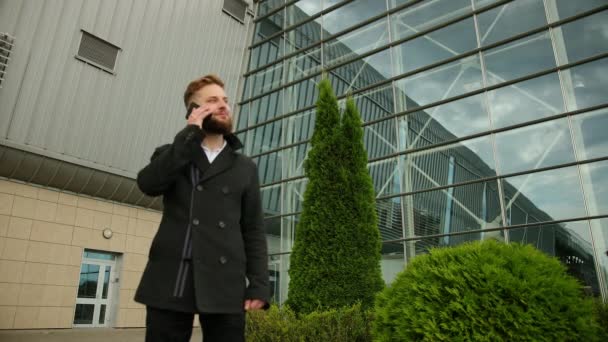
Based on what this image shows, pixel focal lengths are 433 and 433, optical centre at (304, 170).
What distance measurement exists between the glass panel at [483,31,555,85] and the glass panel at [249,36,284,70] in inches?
277

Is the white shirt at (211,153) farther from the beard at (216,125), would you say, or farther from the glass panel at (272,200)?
the glass panel at (272,200)

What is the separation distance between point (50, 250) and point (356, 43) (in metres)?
9.57

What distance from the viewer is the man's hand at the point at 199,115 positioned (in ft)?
5.01

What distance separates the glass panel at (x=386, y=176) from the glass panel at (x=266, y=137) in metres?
3.56

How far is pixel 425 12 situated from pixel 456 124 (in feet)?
10.9

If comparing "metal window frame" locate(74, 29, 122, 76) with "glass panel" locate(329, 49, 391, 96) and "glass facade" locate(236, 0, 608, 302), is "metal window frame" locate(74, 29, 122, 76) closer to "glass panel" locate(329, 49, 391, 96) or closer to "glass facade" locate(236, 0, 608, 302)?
"glass facade" locate(236, 0, 608, 302)

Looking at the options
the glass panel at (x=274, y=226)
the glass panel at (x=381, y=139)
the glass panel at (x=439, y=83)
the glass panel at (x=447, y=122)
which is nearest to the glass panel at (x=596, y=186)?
the glass panel at (x=447, y=122)

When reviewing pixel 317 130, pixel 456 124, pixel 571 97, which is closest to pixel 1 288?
pixel 317 130

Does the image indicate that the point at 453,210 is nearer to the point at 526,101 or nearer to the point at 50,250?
the point at 526,101

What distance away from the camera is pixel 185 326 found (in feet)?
4.79

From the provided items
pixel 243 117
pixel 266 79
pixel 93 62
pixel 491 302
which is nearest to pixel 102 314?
pixel 93 62

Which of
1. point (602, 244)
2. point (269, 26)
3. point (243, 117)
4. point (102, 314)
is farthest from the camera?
point (269, 26)

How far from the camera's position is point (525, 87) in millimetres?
9383

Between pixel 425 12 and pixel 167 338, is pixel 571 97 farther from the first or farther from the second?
pixel 167 338
